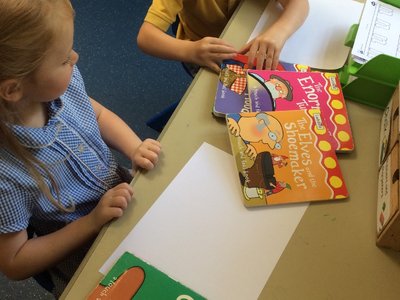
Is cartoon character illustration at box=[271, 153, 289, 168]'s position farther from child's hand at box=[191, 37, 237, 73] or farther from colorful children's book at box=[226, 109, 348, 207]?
child's hand at box=[191, 37, 237, 73]

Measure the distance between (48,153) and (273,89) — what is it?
387mm

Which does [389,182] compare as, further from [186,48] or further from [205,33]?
[205,33]

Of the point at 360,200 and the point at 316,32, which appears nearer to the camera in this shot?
the point at 360,200

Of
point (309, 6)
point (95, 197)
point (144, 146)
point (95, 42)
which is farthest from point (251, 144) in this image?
point (95, 42)

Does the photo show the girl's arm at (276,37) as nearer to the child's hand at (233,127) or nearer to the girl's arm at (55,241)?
the child's hand at (233,127)

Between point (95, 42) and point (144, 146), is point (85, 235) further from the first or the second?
point (95, 42)

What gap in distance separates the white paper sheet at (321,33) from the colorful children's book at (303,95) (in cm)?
6

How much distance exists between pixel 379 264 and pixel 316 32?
Result: 1.61 feet

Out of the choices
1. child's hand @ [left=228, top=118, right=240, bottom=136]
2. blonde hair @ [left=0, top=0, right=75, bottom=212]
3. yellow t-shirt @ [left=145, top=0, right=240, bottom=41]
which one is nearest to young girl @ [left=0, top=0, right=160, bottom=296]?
blonde hair @ [left=0, top=0, right=75, bottom=212]

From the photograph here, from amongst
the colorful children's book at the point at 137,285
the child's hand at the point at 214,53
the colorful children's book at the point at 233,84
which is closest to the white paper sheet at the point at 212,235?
the colorful children's book at the point at 137,285

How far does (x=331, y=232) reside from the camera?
0.67 m

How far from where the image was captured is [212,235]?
648 millimetres

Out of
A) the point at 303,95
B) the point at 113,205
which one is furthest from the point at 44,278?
the point at 303,95

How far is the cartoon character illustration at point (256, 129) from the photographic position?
0.73 metres
